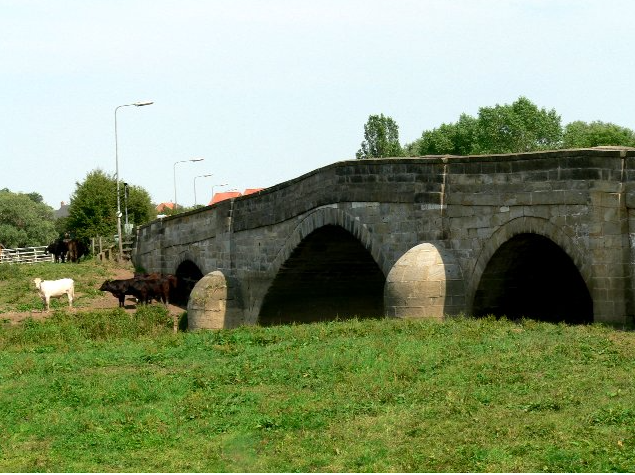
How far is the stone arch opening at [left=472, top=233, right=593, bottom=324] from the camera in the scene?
78.4 feet

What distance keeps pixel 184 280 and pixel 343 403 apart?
27739 mm

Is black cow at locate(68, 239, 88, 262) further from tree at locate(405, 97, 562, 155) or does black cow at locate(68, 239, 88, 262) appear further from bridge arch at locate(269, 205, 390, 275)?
tree at locate(405, 97, 562, 155)

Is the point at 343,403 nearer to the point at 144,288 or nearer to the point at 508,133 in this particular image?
the point at 144,288

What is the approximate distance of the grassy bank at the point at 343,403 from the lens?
13.0m

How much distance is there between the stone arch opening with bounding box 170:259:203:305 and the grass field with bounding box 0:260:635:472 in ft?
64.0

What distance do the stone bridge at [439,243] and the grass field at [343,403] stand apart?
1731 millimetres

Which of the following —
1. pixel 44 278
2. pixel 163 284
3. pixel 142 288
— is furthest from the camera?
Result: pixel 44 278

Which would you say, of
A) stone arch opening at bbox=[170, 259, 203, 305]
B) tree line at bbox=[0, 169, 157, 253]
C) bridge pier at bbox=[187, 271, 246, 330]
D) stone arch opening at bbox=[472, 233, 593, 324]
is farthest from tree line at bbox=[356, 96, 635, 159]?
stone arch opening at bbox=[472, 233, 593, 324]

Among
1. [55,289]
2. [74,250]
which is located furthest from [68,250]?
[55,289]

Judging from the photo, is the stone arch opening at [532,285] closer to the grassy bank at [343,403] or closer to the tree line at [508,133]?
the grassy bank at [343,403]

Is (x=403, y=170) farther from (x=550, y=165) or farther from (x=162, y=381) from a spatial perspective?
(x=162, y=381)

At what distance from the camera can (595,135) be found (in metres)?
83.9

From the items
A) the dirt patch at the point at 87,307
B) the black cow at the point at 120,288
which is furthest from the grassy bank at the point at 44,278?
the black cow at the point at 120,288

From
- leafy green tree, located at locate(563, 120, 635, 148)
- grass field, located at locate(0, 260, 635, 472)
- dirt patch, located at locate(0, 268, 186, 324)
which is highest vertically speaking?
leafy green tree, located at locate(563, 120, 635, 148)
